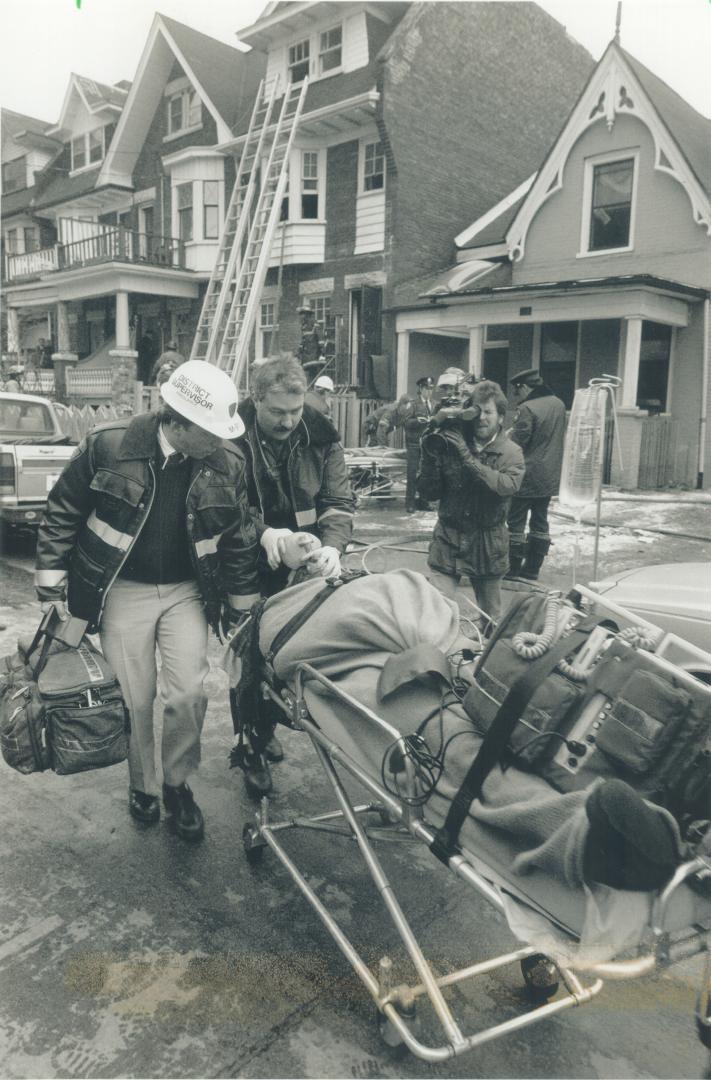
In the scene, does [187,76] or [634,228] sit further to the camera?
[187,76]

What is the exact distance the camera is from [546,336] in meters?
19.0

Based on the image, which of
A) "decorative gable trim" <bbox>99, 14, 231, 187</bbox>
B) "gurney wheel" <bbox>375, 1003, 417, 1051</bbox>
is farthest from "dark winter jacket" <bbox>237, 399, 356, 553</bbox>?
"decorative gable trim" <bbox>99, 14, 231, 187</bbox>

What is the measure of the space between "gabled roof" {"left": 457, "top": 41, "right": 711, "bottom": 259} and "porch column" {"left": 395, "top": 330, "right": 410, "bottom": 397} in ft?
10.3

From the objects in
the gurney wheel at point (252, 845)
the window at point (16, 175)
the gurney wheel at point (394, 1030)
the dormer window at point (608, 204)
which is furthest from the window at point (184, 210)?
the gurney wheel at point (394, 1030)

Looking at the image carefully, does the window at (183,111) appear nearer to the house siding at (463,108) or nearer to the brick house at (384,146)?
the brick house at (384,146)

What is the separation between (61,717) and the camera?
3158mm

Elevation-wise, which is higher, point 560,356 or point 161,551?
point 560,356

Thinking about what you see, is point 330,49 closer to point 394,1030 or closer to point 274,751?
point 274,751

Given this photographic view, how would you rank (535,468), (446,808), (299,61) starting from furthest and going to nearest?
(299,61)
(535,468)
(446,808)

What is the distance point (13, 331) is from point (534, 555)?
27428mm

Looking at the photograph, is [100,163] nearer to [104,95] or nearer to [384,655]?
[104,95]

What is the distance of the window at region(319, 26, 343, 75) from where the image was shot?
70.7ft

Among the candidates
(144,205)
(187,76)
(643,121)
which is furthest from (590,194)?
(144,205)

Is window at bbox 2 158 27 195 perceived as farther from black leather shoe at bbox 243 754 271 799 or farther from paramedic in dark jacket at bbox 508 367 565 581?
black leather shoe at bbox 243 754 271 799
